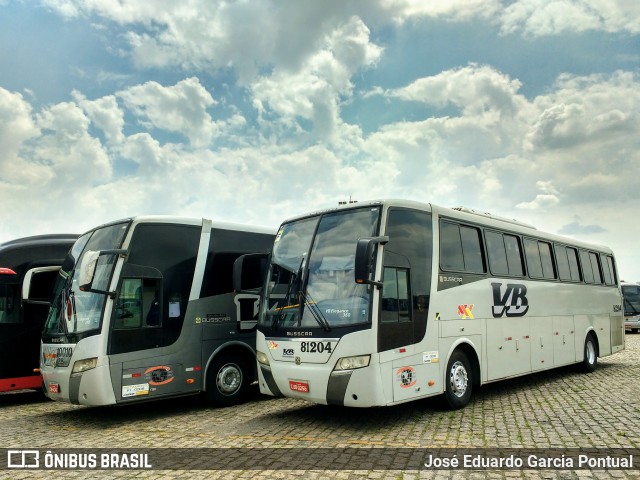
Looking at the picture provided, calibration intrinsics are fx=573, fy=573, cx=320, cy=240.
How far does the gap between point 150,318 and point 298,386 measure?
3.25 m

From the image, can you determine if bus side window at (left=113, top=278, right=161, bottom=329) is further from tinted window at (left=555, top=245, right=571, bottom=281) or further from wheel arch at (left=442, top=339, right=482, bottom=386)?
tinted window at (left=555, top=245, right=571, bottom=281)

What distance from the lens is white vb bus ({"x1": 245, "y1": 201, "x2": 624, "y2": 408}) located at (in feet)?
27.6

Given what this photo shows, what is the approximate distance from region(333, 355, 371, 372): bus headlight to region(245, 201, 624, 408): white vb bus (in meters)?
0.01

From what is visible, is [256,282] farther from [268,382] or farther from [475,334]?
[475,334]

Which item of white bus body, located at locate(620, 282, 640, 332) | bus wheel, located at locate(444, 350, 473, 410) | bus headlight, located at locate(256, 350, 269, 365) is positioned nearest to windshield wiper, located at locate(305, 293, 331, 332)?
bus headlight, located at locate(256, 350, 269, 365)

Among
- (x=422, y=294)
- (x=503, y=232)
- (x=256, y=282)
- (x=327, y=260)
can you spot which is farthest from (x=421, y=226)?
(x=256, y=282)

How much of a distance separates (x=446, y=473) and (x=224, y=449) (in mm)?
3027

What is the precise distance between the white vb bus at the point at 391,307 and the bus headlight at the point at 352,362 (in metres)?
0.01

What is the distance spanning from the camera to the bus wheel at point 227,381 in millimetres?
11181

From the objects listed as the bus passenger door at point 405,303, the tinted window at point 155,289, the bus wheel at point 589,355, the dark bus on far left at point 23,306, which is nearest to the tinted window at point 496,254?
the bus passenger door at point 405,303

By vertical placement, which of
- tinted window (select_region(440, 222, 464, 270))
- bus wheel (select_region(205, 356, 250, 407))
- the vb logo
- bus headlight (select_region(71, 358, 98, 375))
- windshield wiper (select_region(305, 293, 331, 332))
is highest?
tinted window (select_region(440, 222, 464, 270))

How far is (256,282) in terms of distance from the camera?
40.3 ft

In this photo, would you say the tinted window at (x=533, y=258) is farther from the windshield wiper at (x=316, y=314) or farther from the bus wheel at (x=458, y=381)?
the windshield wiper at (x=316, y=314)

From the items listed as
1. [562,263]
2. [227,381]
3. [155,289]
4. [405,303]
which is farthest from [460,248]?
[155,289]
